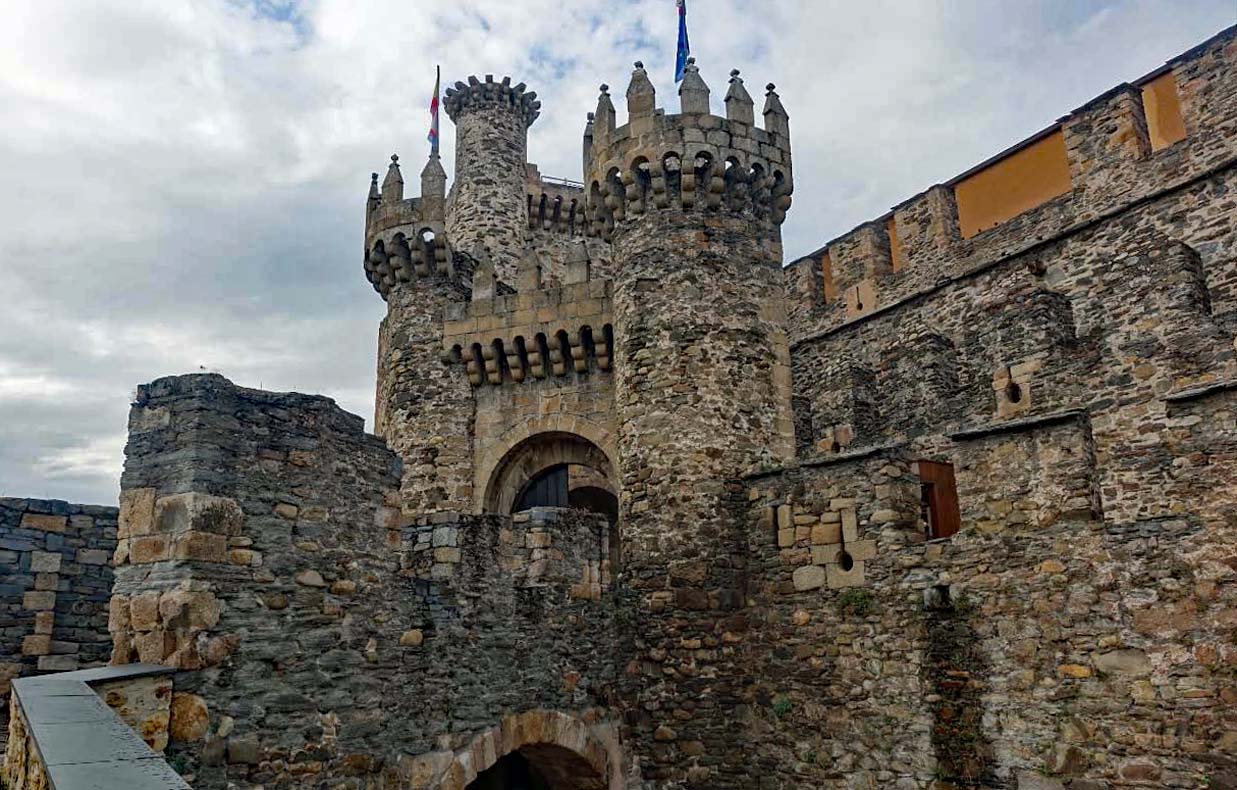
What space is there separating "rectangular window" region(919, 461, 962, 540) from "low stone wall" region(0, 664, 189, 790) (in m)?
6.71

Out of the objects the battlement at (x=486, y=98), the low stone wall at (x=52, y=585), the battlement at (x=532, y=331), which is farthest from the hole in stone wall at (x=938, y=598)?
the battlement at (x=486, y=98)

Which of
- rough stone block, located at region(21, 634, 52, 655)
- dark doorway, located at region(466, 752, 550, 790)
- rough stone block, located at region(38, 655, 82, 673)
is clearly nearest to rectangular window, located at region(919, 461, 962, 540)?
dark doorway, located at region(466, 752, 550, 790)

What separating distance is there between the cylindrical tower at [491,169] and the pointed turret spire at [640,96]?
19.1 feet

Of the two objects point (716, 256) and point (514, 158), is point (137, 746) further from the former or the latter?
point (514, 158)

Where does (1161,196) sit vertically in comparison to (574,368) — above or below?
above

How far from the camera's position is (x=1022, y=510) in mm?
8055

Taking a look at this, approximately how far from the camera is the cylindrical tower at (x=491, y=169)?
18.0m

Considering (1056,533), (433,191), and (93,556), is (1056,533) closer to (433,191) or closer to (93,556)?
(93,556)

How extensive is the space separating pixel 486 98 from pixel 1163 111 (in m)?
12.0

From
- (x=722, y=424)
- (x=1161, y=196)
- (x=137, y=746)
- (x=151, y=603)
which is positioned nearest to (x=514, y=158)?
(x=722, y=424)

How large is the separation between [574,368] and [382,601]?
22.1ft

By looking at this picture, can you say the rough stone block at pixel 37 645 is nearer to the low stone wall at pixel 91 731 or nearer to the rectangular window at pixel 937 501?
the low stone wall at pixel 91 731

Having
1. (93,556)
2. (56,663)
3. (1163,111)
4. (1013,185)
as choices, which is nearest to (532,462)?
(93,556)

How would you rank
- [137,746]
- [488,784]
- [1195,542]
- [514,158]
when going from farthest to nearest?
[514,158], [488,784], [1195,542], [137,746]
